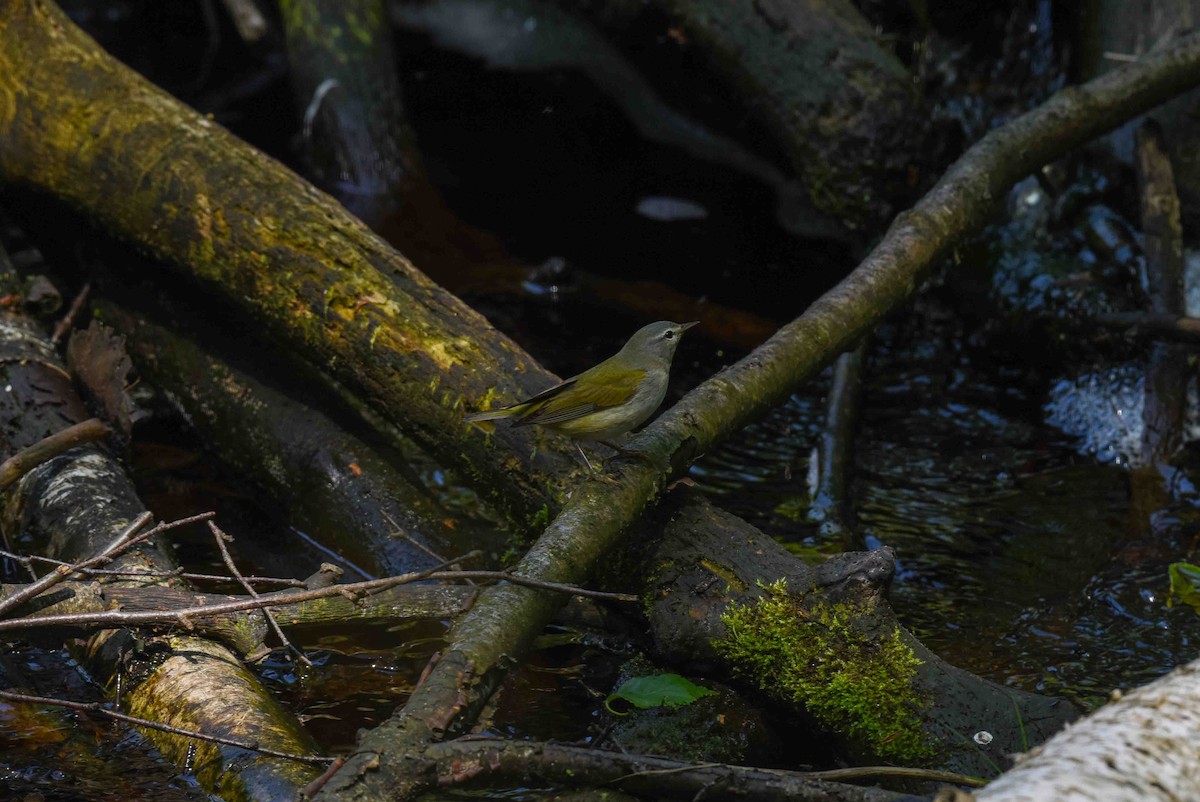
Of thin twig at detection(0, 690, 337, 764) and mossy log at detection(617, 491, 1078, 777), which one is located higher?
mossy log at detection(617, 491, 1078, 777)

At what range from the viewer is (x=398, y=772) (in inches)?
95.0

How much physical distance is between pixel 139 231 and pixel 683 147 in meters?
5.21

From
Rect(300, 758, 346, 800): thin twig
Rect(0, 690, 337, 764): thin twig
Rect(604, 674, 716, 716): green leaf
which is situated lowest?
Rect(0, 690, 337, 764): thin twig

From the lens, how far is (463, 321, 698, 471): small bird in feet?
11.8

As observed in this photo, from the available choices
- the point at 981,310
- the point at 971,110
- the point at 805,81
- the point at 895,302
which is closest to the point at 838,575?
the point at 895,302

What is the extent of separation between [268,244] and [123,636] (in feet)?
5.98

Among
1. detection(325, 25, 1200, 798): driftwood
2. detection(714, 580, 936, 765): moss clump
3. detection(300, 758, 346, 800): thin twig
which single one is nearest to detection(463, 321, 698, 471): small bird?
detection(325, 25, 1200, 798): driftwood

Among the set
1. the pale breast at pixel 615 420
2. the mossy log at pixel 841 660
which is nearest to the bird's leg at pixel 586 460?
the pale breast at pixel 615 420

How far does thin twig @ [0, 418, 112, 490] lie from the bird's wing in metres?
1.88

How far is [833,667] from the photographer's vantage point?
3.29m

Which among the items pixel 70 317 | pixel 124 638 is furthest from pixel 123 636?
pixel 70 317

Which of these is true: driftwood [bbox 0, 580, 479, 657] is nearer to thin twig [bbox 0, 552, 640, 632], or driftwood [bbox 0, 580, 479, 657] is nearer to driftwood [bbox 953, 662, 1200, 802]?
thin twig [bbox 0, 552, 640, 632]

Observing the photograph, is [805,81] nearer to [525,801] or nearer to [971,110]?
[971,110]

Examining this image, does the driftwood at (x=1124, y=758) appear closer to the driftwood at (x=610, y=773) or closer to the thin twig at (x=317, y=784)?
the driftwood at (x=610, y=773)
